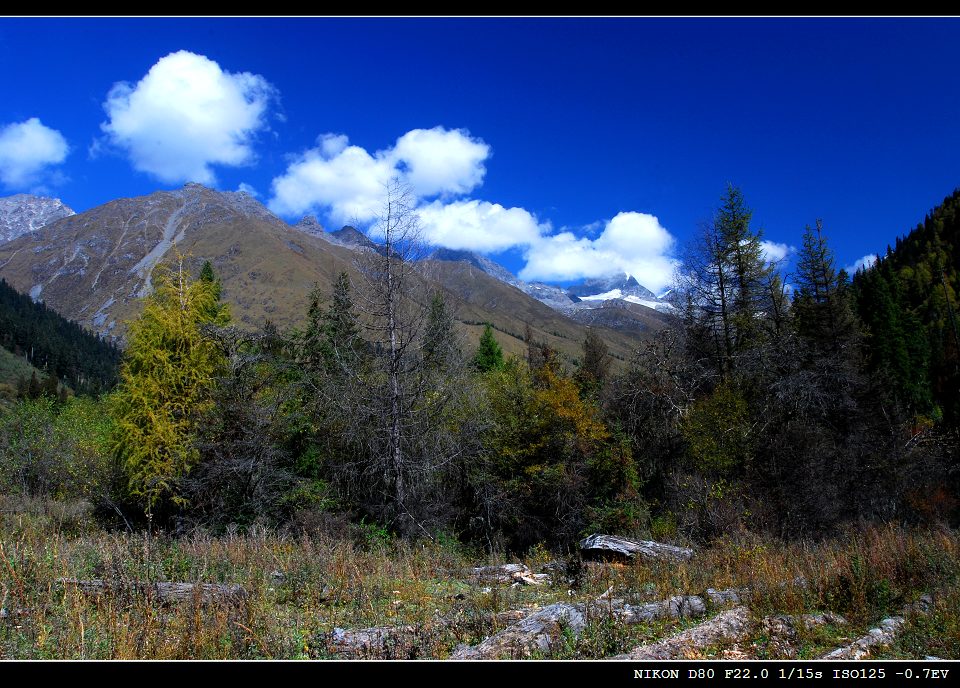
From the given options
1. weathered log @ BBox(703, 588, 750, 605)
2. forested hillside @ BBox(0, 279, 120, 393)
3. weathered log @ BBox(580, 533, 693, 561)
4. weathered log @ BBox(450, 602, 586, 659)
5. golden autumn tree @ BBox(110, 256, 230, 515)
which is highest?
forested hillside @ BBox(0, 279, 120, 393)

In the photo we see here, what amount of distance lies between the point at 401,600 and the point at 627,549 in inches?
259

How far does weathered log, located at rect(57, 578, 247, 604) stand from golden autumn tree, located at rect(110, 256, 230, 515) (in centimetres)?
893

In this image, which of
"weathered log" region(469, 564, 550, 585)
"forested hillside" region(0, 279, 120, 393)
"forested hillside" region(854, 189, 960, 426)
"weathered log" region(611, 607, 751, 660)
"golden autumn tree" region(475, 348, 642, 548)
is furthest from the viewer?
"forested hillside" region(0, 279, 120, 393)

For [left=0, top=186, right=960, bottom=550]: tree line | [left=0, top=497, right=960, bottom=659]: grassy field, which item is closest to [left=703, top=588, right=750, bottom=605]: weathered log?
[left=0, top=497, right=960, bottom=659]: grassy field

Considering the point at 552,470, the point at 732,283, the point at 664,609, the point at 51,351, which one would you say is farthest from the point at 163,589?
the point at 51,351

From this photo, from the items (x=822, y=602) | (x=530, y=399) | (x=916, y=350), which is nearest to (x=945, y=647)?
(x=822, y=602)

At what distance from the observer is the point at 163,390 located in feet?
49.8

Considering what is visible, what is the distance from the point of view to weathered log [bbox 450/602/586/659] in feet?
17.0

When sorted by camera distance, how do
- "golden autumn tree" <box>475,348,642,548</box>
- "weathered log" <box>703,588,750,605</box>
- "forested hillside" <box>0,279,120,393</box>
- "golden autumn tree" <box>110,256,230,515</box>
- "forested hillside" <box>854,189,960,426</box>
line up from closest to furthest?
"weathered log" <box>703,588,750,605</box>, "golden autumn tree" <box>110,256,230,515</box>, "golden autumn tree" <box>475,348,642,548</box>, "forested hillside" <box>854,189,960,426</box>, "forested hillside" <box>0,279,120,393</box>

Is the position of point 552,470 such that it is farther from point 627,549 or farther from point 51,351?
point 51,351

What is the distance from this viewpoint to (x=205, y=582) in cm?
711

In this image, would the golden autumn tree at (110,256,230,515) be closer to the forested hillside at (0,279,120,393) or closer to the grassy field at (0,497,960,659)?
the grassy field at (0,497,960,659)
